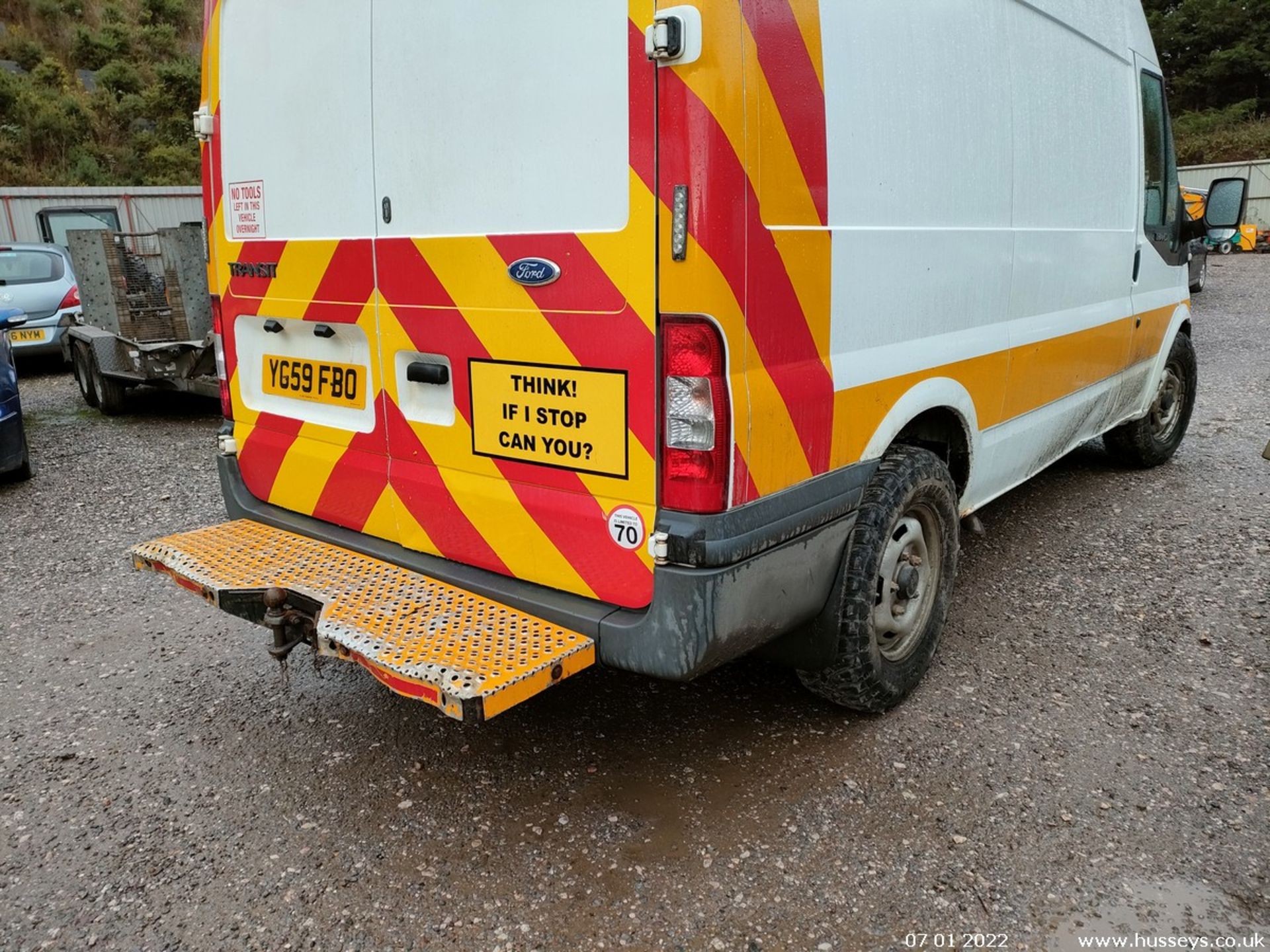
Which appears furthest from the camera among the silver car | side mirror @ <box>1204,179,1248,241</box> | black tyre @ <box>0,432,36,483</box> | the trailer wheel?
the silver car

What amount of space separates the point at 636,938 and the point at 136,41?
35.0 metres

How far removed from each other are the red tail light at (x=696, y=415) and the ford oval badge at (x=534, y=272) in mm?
346

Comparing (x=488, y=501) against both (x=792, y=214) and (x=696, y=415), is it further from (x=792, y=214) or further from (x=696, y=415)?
(x=792, y=214)

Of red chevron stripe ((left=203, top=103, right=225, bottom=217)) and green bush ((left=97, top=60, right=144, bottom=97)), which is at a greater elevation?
green bush ((left=97, top=60, right=144, bottom=97))

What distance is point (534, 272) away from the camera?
2451 mm

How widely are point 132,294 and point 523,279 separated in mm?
7386

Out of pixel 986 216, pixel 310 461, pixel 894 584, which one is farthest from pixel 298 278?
pixel 986 216

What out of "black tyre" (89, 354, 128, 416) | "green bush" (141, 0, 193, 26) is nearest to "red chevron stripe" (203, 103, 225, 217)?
"black tyre" (89, 354, 128, 416)

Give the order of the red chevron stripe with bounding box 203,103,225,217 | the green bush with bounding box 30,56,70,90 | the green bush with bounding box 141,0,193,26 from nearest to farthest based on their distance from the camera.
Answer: the red chevron stripe with bounding box 203,103,225,217 → the green bush with bounding box 30,56,70,90 → the green bush with bounding box 141,0,193,26

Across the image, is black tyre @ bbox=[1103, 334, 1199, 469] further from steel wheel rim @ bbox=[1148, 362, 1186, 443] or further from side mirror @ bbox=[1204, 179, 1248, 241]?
side mirror @ bbox=[1204, 179, 1248, 241]

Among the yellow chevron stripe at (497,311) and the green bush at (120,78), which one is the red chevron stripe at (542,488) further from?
the green bush at (120,78)

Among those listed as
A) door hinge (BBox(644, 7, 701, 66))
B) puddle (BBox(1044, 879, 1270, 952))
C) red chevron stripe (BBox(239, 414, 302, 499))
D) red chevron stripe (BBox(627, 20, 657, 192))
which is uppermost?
door hinge (BBox(644, 7, 701, 66))

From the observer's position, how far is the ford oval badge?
242 centimetres

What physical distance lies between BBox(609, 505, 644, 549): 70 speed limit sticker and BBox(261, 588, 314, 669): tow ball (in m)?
0.92
